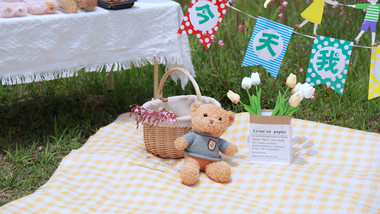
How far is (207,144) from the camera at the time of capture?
2500 millimetres

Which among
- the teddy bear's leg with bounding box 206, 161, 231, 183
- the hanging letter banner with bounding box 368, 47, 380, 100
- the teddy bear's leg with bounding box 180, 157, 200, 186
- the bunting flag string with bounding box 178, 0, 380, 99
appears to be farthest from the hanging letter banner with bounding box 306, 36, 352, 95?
the teddy bear's leg with bounding box 180, 157, 200, 186

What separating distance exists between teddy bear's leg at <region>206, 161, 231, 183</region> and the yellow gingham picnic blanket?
0.03 meters

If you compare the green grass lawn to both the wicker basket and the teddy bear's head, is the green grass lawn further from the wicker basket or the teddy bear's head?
the teddy bear's head

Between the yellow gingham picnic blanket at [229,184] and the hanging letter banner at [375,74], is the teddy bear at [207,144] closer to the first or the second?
the yellow gingham picnic blanket at [229,184]

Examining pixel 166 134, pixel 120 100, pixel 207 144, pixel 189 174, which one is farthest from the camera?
pixel 120 100

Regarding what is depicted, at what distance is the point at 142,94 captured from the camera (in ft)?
12.0

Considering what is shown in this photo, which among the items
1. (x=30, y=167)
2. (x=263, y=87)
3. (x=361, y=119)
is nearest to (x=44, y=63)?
(x=30, y=167)

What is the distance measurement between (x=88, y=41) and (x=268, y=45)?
99 centimetres

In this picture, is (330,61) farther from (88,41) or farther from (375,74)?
(88,41)

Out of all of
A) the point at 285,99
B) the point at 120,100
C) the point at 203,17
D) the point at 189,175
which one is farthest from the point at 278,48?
the point at 120,100

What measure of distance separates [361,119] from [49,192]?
6.53 ft

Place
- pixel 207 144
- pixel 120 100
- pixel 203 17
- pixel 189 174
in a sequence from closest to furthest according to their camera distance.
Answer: pixel 189 174, pixel 207 144, pixel 203 17, pixel 120 100

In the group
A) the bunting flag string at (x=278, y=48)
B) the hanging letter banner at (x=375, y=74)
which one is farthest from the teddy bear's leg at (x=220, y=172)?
the hanging letter banner at (x=375, y=74)

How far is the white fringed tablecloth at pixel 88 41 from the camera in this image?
8.27 feet
